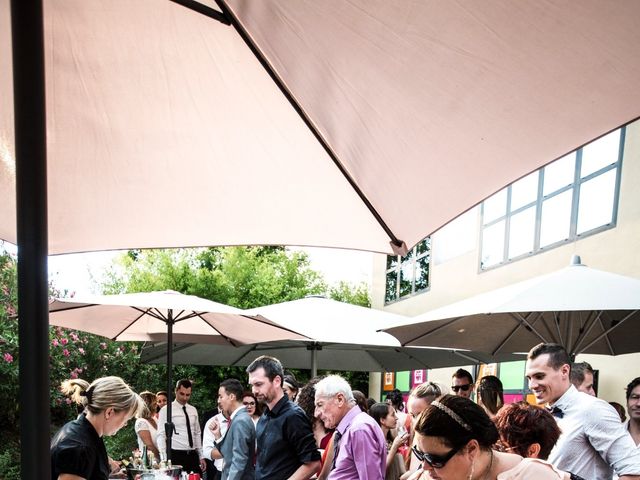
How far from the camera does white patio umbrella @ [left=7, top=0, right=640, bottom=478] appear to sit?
1.95 m

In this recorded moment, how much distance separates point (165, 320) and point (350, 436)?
345 centimetres

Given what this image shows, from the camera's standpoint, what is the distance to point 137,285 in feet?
95.3

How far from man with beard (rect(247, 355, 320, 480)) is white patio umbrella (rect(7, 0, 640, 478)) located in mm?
2587

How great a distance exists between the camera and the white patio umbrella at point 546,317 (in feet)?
17.5

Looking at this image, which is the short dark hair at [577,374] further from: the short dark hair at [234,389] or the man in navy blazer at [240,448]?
the short dark hair at [234,389]

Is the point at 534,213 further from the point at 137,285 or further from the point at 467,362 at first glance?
the point at 137,285

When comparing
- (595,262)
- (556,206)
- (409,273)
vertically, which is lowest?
(595,262)

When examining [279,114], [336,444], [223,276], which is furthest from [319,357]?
[223,276]

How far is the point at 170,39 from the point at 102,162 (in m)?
0.77

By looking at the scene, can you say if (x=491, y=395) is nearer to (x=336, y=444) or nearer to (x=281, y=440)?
(x=336, y=444)

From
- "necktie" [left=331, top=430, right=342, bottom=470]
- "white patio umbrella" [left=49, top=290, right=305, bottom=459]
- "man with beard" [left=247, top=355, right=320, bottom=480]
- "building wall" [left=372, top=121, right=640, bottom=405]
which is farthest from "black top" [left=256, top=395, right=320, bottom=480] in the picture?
"building wall" [left=372, top=121, right=640, bottom=405]

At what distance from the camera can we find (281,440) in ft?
18.7

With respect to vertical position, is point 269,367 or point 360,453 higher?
point 269,367

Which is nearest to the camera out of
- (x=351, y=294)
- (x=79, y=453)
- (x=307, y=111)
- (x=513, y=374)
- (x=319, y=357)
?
(x=307, y=111)
